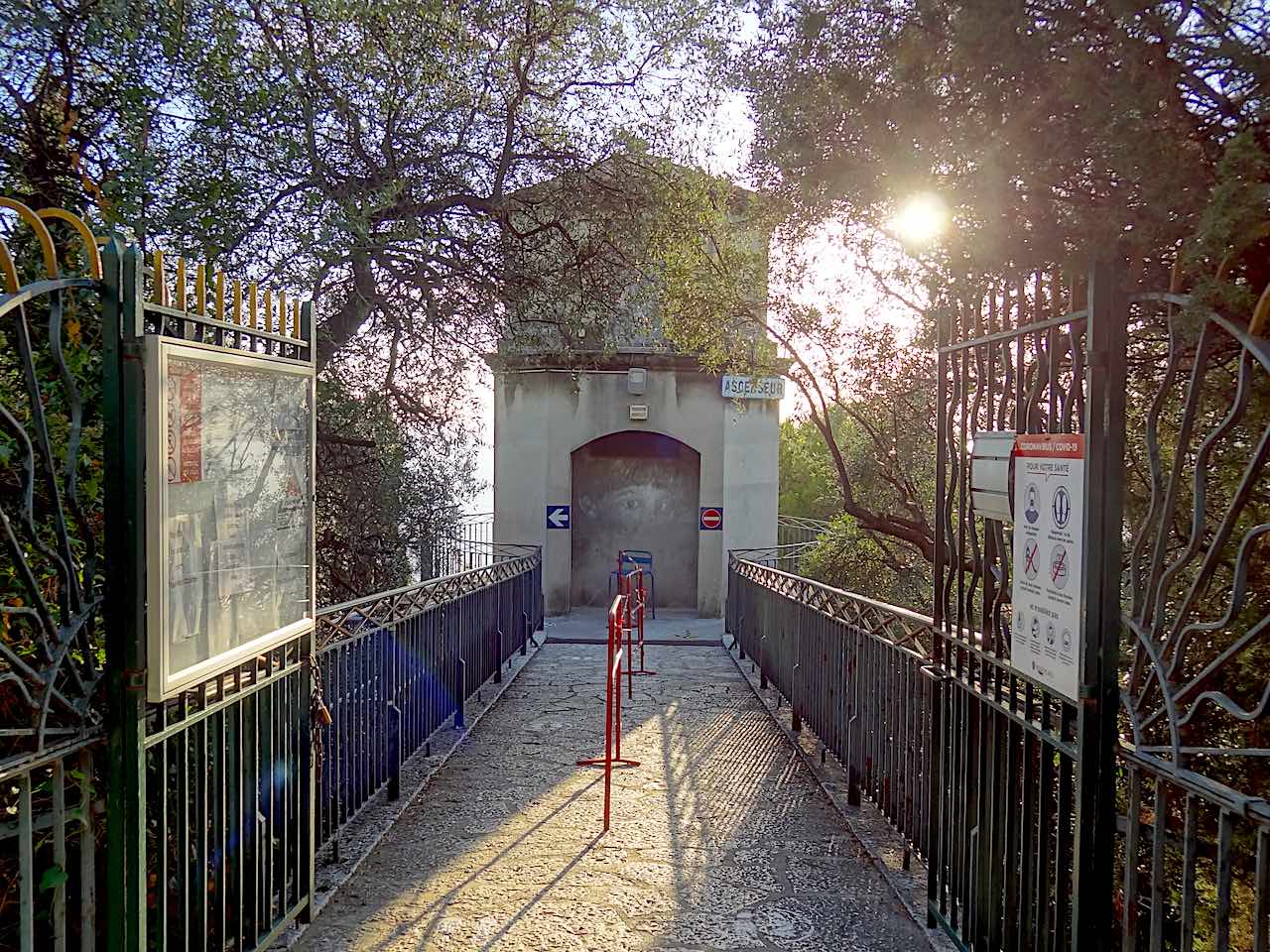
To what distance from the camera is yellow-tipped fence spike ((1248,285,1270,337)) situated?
2.51 m

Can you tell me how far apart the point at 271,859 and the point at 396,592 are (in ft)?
8.35

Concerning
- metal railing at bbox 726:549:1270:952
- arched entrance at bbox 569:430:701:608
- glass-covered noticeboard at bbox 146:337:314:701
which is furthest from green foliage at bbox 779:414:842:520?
glass-covered noticeboard at bbox 146:337:314:701

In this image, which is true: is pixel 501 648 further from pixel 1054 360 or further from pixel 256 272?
pixel 1054 360


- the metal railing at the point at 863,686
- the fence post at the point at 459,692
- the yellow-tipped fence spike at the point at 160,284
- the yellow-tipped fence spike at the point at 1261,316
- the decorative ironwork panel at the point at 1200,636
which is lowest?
the fence post at the point at 459,692

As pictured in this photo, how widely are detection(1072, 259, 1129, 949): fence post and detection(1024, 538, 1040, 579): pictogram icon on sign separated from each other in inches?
16.7

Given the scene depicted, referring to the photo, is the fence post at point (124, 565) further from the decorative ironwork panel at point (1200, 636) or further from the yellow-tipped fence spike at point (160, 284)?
the decorative ironwork panel at point (1200, 636)

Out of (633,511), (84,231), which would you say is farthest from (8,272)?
(633,511)

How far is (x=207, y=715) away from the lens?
11.8 feet

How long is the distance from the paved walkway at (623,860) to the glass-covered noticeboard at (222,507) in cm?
172

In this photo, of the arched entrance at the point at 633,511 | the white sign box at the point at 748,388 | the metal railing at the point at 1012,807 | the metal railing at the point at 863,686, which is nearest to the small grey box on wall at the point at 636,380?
the white sign box at the point at 748,388

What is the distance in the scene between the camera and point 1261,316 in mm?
2551

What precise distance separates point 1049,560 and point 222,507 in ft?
10.3

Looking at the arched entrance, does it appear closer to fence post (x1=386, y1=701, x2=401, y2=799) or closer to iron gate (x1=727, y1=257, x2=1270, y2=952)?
fence post (x1=386, y1=701, x2=401, y2=799)

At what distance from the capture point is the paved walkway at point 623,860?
4.68m
